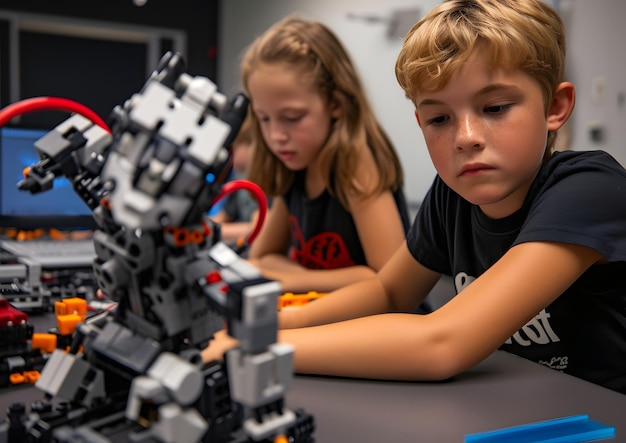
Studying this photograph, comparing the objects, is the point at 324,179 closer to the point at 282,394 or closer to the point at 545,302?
the point at 545,302

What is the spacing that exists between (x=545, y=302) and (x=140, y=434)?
48cm

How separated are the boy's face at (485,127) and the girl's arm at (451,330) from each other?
118mm

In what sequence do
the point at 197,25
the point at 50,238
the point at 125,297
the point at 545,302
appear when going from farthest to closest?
the point at 197,25, the point at 50,238, the point at 545,302, the point at 125,297

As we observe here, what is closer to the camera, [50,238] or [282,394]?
[282,394]

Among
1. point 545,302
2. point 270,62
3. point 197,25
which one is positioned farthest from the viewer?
point 197,25

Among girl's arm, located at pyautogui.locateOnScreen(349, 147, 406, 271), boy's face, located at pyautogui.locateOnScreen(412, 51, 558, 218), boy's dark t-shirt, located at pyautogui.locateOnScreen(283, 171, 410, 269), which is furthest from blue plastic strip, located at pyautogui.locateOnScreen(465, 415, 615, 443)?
boy's dark t-shirt, located at pyautogui.locateOnScreen(283, 171, 410, 269)

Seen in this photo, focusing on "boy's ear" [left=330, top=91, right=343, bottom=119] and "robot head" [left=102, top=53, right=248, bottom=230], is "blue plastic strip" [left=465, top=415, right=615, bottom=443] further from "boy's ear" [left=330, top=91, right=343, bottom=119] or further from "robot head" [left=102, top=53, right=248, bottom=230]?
"boy's ear" [left=330, top=91, right=343, bottom=119]

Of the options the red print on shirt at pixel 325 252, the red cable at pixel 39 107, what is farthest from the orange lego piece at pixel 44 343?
the red print on shirt at pixel 325 252

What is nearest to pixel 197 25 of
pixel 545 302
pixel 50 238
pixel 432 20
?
pixel 50 238

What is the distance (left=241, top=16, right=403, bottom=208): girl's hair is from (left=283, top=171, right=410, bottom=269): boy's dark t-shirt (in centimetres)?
5

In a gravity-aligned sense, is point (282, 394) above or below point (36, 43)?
below

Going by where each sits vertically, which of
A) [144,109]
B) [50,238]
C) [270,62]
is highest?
[270,62]

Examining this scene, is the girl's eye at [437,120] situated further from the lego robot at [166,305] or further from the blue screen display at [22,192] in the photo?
the blue screen display at [22,192]

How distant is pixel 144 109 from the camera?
0.46 m
